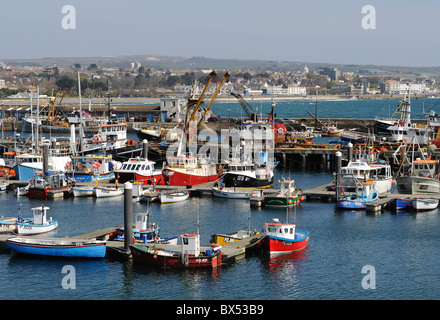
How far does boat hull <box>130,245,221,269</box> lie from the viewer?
32562 millimetres

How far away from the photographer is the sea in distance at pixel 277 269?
3030 cm

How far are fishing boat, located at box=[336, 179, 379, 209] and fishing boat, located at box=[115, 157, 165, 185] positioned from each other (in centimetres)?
1523

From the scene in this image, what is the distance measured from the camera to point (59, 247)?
34719 mm

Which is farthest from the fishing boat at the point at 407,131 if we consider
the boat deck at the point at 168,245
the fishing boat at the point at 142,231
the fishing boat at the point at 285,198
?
the fishing boat at the point at 142,231

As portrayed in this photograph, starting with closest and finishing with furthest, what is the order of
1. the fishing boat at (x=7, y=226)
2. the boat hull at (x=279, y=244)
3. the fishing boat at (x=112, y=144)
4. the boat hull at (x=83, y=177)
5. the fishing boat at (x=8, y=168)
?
the boat hull at (x=279, y=244) < the fishing boat at (x=7, y=226) < the boat hull at (x=83, y=177) < the fishing boat at (x=8, y=168) < the fishing boat at (x=112, y=144)

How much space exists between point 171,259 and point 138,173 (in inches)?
922

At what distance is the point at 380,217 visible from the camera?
4506 centimetres

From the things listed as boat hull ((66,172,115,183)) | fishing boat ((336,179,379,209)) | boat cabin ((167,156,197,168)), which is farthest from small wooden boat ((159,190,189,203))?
fishing boat ((336,179,379,209))

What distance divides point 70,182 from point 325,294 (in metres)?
30.2

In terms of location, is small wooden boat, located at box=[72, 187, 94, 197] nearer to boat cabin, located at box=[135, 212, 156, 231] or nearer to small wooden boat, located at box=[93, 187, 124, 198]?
small wooden boat, located at box=[93, 187, 124, 198]

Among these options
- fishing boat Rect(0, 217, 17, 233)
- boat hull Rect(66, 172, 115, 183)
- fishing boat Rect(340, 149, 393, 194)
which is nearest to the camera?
fishing boat Rect(0, 217, 17, 233)

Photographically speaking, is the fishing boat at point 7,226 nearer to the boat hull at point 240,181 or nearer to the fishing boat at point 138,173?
the fishing boat at point 138,173

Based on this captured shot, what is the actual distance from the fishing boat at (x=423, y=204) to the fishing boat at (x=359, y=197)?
2.85m

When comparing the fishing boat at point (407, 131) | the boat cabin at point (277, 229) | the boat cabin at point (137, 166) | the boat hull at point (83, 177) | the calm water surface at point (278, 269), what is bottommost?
the calm water surface at point (278, 269)
